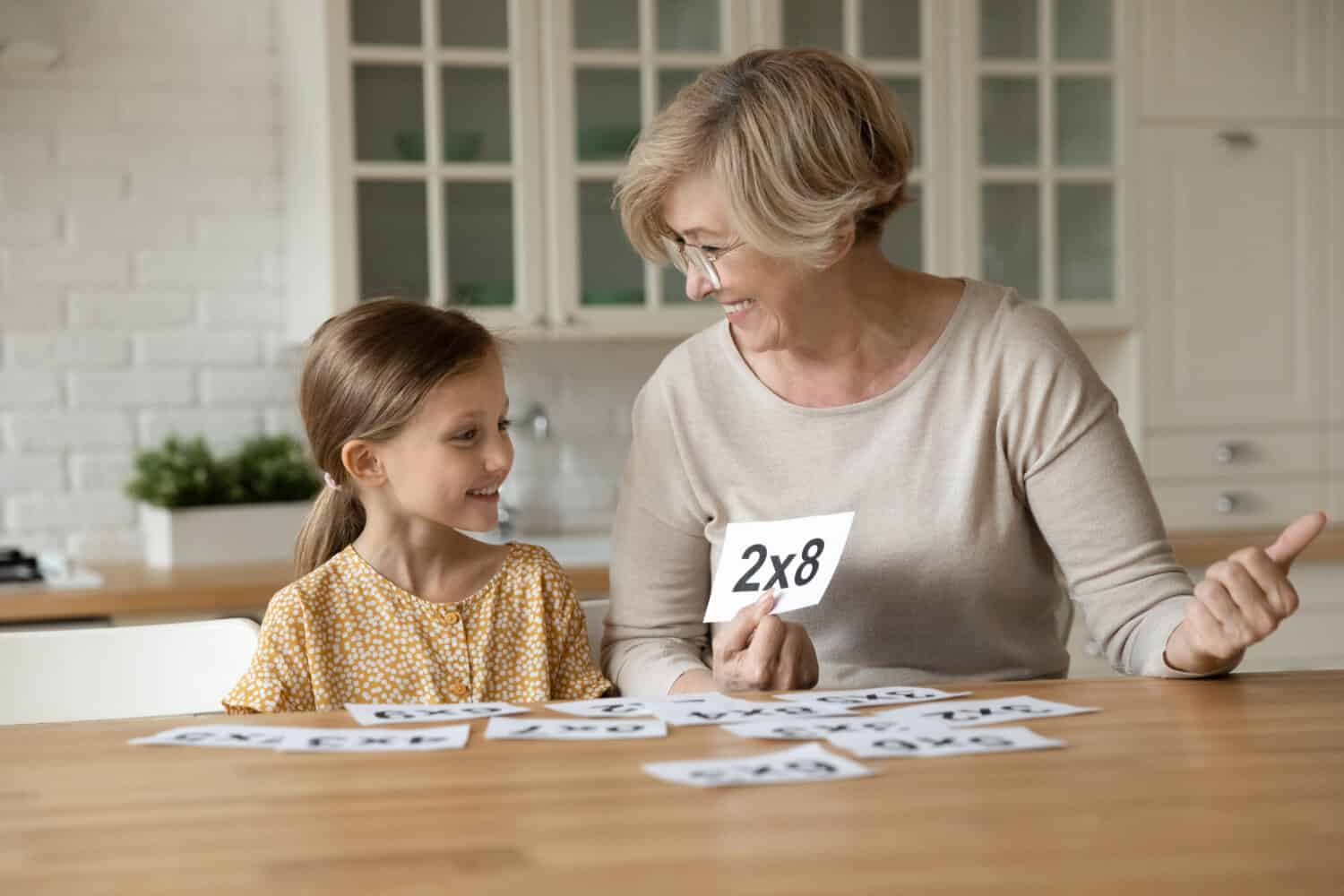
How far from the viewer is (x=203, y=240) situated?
11.7 ft

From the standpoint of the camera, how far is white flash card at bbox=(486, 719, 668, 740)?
1.25 meters

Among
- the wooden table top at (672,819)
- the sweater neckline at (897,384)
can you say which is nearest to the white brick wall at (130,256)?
the sweater neckline at (897,384)

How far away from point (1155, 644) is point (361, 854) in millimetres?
934

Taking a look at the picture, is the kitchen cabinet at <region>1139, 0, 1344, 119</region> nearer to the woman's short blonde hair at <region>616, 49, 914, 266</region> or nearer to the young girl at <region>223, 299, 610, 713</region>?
the woman's short blonde hair at <region>616, 49, 914, 266</region>

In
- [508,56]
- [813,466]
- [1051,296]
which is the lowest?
[813,466]

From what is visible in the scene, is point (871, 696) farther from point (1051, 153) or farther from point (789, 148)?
point (1051, 153)

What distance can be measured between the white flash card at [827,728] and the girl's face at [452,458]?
2.17 ft

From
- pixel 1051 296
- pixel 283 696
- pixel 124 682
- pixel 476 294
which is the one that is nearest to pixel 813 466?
pixel 283 696

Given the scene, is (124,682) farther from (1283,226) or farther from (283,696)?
(1283,226)

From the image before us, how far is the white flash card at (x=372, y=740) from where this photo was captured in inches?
47.5

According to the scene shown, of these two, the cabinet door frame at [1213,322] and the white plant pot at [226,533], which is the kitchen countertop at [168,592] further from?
the cabinet door frame at [1213,322]

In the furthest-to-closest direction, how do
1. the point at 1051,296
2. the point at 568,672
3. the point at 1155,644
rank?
the point at 1051,296 → the point at 568,672 → the point at 1155,644

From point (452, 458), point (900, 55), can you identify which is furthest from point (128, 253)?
point (452, 458)

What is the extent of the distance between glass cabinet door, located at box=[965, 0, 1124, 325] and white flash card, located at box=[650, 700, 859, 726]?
2.47 meters
